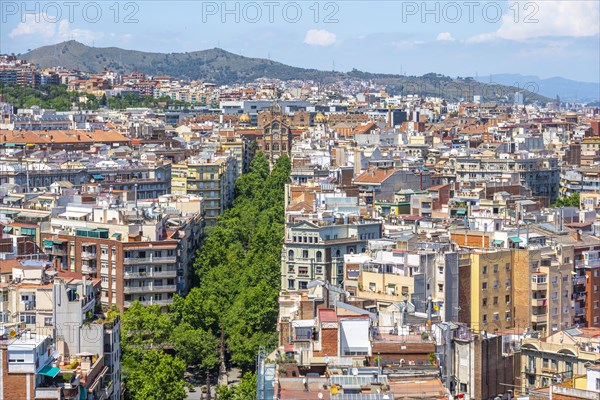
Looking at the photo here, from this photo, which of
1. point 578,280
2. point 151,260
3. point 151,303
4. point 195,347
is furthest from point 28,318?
point 578,280

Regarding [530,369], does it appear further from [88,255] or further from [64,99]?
[64,99]

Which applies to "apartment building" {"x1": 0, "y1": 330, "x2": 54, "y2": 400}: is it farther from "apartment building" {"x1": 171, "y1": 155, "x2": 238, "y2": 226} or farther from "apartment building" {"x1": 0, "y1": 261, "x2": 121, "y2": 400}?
"apartment building" {"x1": 171, "y1": 155, "x2": 238, "y2": 226}

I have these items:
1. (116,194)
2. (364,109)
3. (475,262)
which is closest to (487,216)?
(475,262)

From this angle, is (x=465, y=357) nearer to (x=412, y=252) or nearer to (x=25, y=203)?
(x=412, y=252)

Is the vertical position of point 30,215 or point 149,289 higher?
point 30,215

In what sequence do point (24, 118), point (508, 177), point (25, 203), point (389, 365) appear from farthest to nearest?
point (24, 118)
point (508, 177)
point (25, 203)
point (389, 365)

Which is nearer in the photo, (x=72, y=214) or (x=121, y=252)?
(x=121, y=252)
